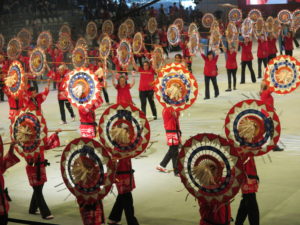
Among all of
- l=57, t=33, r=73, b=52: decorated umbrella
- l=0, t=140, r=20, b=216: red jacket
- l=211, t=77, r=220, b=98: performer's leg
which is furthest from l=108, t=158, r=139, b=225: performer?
l=57, t=33, r=73, b=52: decorated umbrella

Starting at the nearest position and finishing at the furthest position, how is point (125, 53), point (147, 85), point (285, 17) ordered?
point (125, 53), point (147, 85), point (285, 17)

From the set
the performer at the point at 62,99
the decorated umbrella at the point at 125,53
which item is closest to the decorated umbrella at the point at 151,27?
the performer at the point at 62,99

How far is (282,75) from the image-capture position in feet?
36.9

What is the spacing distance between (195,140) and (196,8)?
29.8 m

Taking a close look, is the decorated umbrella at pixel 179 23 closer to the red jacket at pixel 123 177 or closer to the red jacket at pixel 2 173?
the red jacket at pixel 123 177

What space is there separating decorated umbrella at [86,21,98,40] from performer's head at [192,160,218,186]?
18.7 meters

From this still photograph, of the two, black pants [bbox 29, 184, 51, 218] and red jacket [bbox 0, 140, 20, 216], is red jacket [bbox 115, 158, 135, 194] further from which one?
black pants [bbox 29, 184, 51, 218]

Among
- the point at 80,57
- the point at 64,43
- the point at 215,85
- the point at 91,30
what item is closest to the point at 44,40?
the point at 64,43

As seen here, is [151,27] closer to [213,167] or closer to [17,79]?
[17,79]

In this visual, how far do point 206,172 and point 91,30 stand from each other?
62.2ft

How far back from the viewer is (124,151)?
7.92 metres

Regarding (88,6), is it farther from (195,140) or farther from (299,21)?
(195,140)

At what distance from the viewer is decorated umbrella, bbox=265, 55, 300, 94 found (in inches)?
440

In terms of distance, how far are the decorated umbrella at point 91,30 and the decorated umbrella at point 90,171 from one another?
704 inches
